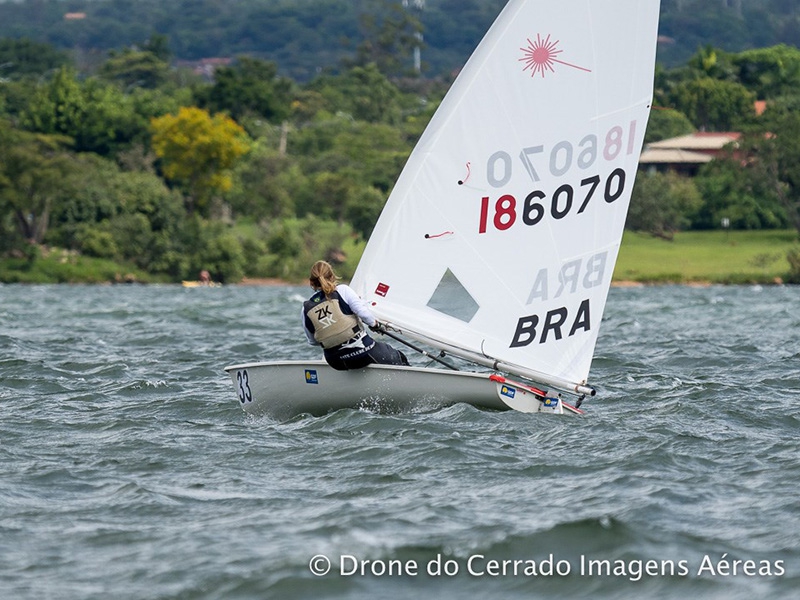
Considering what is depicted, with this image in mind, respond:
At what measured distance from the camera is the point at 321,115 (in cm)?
10156

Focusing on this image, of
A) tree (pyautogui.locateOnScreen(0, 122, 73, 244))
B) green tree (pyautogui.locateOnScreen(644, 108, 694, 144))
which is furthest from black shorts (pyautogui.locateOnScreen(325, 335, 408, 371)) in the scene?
green tree (pyautogui.locateOnScreen(644, 108, 694, 144))

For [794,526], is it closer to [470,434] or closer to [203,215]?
[470,434]

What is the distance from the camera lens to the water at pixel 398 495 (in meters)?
7.45

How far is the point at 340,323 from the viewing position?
11.5 meters

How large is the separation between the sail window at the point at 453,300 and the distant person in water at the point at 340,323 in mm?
579

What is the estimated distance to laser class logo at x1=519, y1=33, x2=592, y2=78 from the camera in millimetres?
11391

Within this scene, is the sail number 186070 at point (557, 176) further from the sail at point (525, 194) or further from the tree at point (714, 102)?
the tree at point (714, 102)

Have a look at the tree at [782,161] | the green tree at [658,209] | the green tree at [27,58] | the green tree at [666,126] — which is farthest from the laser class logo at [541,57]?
the green tree at [27,58]

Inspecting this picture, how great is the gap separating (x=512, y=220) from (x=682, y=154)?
82.5 meters

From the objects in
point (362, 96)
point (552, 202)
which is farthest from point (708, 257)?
point (552, 202)

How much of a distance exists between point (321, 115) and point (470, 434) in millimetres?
91900

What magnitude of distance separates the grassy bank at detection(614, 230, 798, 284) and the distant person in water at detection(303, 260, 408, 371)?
49.3 m

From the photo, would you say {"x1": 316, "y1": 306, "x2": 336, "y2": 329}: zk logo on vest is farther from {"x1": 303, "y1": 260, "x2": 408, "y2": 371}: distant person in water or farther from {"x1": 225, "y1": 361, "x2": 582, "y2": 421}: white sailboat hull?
{"x1": 225, "y1": 361, "x2": 582, "y2": 421}: white sailboat hull

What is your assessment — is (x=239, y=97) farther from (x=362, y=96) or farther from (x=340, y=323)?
(x=340, y=323)
